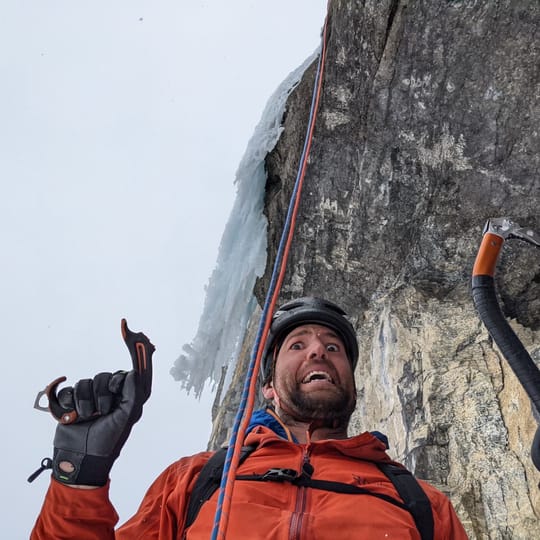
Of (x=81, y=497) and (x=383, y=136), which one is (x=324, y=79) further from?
(x=81, y=497)

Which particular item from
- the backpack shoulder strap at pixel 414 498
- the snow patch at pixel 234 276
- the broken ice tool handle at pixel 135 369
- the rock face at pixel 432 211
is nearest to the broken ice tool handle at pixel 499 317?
the backpack shoulder strap at pixel 414 498

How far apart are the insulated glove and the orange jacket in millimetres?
136

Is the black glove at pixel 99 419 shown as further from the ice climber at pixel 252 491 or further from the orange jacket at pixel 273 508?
the orange jacket at pixel 273 508

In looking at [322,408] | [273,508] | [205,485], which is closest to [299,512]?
[273,508]

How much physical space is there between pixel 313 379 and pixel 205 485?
830mm

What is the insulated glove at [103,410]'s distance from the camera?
230 cm

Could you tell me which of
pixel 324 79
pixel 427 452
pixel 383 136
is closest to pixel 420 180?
pixel 383 136

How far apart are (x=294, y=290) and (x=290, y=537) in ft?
12.2

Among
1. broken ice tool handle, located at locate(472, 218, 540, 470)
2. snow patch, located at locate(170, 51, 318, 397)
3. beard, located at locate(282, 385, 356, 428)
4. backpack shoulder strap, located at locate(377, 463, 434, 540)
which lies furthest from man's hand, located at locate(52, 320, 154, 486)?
snow patch, located at locate(170, 51, 318, 397)

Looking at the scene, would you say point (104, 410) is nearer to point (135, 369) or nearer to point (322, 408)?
point (135, 369)

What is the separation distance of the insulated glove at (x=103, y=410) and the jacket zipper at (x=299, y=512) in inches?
29.2

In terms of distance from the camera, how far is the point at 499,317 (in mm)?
2559

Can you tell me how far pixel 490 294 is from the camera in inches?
104

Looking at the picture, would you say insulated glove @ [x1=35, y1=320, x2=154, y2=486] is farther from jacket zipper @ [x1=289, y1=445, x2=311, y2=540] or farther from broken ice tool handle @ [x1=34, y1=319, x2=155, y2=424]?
jacket zipper @ [x1=289, y1=445, x2=311, y2=540]
